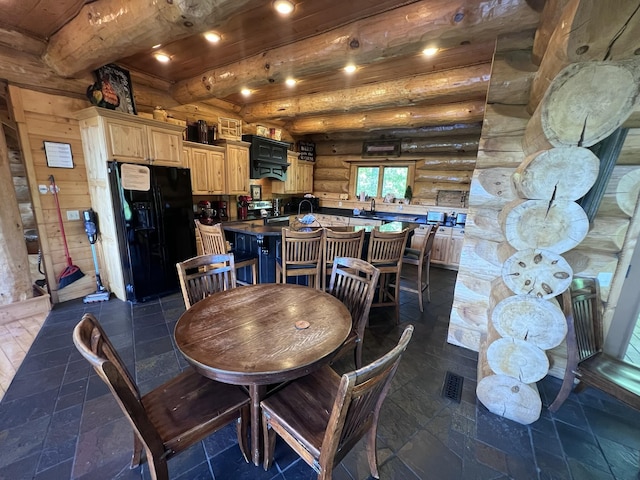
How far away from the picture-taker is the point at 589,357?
5.81 ft

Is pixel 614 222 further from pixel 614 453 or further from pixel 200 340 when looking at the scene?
pixel 200 340

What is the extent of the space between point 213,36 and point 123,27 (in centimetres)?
75

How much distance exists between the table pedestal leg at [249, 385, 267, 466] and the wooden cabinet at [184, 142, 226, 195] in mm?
3456

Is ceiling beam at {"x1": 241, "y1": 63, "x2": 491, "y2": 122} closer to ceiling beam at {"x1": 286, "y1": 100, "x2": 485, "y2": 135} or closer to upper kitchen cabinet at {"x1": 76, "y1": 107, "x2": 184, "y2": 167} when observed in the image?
ceiling beam at {"x1": 286, "y1": 100, "x2": 485, "y2": 135}

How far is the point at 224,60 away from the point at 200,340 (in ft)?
10.6

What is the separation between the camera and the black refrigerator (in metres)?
2.98

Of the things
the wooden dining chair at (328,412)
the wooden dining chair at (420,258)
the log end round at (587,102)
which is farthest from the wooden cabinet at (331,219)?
the wooden dining chair at (328,412)

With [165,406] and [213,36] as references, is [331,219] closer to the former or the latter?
[213,36]

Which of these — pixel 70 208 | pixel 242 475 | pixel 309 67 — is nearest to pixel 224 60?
pixel 309 67

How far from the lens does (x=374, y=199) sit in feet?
20.1

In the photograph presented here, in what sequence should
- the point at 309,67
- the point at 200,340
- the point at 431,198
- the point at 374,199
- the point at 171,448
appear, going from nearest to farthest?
the point at 171,448 < the point at 200,340 < the point at 309,67 < the point at 431,198 < the point at 374,199

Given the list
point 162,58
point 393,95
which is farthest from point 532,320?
point 162,58

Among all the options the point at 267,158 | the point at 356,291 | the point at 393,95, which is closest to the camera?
the point at 356,291

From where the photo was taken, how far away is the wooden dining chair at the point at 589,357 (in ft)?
5.10
